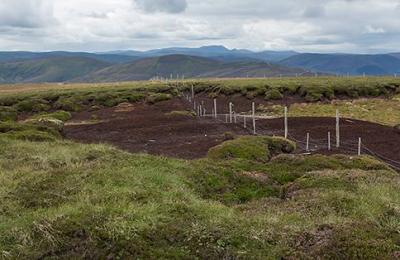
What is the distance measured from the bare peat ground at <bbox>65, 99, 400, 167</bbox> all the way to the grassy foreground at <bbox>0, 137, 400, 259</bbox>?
1557 cm

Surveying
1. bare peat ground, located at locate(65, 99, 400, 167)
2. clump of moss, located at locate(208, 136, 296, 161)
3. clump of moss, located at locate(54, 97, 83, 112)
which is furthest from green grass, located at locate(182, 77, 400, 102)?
clump of moss, located at locate(208, 136, 296, 161)

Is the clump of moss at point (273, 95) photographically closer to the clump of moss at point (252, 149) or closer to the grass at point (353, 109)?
the grass at point (353, 109)

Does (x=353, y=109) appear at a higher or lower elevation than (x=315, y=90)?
lower

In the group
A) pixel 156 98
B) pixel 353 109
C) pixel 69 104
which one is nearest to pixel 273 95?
pixel 353 109

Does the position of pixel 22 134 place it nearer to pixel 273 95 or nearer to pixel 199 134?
pixel 199 134

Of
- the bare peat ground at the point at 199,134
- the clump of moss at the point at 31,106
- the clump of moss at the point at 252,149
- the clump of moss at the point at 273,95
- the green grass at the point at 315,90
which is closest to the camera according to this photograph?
the clump of moss at the point at 252,149

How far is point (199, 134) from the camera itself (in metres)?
48.3

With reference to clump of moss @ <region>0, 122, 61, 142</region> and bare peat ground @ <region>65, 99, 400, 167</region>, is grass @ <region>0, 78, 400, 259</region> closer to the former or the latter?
clump of moss @ <region>0, 122, 61, 142</region>

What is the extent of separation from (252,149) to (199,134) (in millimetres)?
17451

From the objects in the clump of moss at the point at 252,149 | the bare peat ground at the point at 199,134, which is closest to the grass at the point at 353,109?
the bare peat ground at the point at 199,134

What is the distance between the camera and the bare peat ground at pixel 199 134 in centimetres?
3950

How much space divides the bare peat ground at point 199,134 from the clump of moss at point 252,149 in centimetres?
311

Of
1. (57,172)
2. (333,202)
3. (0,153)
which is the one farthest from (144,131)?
(333,202)

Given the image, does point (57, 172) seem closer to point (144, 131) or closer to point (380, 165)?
point (380, 165)
